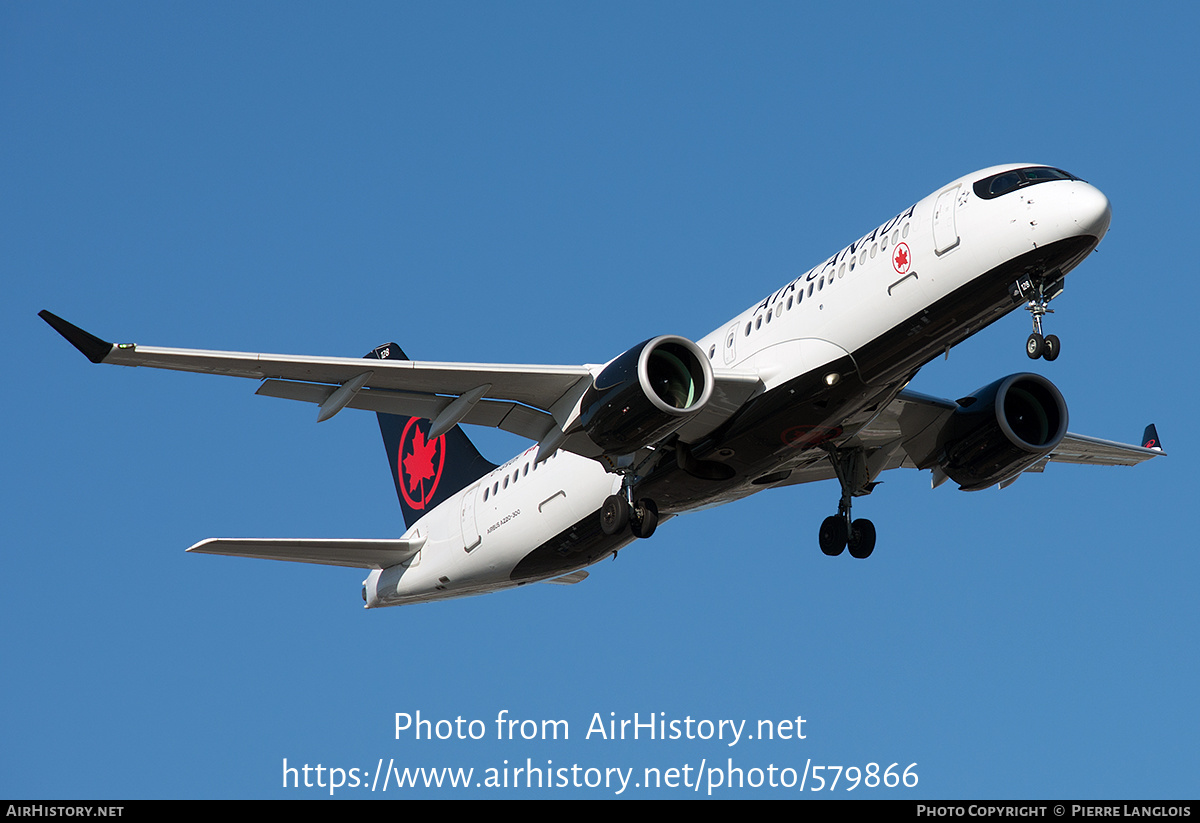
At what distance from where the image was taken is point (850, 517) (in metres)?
27.1

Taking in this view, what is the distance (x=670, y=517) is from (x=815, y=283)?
6495 millimetres

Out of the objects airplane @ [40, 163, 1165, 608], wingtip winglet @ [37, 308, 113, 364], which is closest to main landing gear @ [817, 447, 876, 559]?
airplane @ [40, 163, 1165, 608]

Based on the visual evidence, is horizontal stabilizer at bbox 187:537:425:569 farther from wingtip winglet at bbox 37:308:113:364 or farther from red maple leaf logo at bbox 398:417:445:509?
wingtip winglet at bbox 37:308:113:364

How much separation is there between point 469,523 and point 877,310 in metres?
10.6

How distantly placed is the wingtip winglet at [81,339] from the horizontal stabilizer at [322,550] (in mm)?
5137

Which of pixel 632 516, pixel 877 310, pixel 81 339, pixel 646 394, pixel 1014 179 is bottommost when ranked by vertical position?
pixel 81 339

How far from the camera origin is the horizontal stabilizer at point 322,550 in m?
25.6

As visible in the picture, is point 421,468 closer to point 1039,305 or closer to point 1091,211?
point 1039,305

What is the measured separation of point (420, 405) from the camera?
79.6ft

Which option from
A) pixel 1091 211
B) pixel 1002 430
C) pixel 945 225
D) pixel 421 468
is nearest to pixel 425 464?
pixel 421 468

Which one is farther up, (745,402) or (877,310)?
(877,310)

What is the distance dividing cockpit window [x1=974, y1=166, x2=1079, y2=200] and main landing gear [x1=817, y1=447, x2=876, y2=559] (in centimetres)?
684
